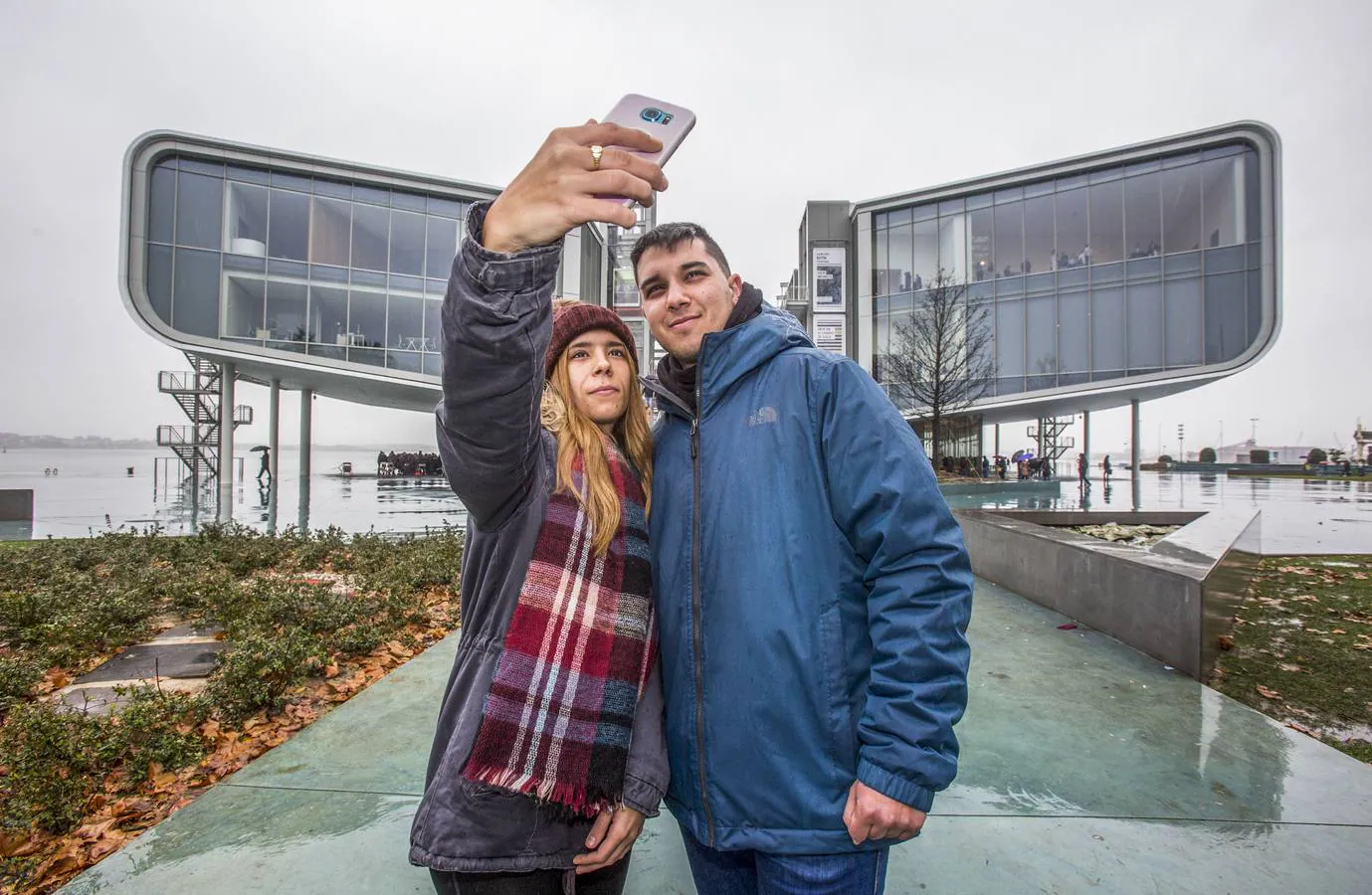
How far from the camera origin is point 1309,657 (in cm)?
499

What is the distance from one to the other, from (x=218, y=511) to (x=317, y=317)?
785cm

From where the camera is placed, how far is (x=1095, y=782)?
2.93 meters

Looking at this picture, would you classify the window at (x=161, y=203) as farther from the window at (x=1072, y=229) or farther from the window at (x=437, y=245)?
the window at (x=1072, y=229)

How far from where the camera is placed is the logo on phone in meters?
1.34

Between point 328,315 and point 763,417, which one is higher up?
point 328,315

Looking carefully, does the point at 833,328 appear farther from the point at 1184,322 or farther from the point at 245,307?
the point at 245,307

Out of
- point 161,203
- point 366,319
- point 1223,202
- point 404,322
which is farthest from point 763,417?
point 1223,202

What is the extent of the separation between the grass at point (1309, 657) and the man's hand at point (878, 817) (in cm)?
383

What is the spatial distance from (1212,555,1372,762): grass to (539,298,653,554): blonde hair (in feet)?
14.5

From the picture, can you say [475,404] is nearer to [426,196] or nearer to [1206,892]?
[1206,892]

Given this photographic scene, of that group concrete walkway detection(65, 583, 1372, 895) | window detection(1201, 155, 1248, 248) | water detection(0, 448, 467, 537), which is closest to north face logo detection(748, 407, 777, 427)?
concrete walkway detection(65, 583, 1372, 895)

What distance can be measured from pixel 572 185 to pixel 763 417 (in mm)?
775

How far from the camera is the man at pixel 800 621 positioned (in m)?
1.39

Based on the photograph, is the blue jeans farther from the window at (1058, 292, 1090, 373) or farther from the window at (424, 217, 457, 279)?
the window at (1058, 292, 1090, 373)
